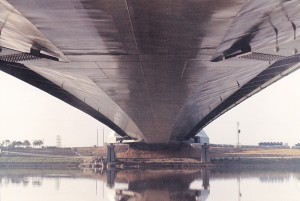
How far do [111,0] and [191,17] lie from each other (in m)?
2.66

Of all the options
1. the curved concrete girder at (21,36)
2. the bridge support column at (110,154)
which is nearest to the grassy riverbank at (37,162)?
the bridge support column at (110,154)

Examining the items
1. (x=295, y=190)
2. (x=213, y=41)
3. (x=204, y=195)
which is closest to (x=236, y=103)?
(x=295, y=190)

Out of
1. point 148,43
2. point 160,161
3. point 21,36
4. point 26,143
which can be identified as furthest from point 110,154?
point 26,143

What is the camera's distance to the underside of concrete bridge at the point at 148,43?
11836mm

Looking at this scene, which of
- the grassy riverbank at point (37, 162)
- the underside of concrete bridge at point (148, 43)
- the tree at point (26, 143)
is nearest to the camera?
the underside of concrete bridge at point (148, 43)

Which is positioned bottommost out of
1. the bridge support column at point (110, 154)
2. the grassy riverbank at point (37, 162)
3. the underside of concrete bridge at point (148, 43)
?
the grassy riverbank at point (37, 162)

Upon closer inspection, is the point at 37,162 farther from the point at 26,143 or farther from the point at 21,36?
the point at 26,143

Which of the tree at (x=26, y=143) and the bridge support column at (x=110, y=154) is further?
the tree at (x=26, y=143)

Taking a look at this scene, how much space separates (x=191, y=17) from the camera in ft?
40.7

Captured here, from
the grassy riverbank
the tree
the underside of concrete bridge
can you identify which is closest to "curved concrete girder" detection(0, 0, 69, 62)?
the underside of concrete bridge

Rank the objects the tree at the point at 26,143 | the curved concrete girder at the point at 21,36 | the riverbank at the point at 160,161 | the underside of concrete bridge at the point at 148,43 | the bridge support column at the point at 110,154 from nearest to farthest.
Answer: the underside of concrete bridge at the point at 148,43
the curved concrete girder at the point at 21,36
the riverbank at the point at 160,161
the bridge support column at the point at 110,154
the tree at the point at 26,143

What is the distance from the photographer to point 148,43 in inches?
616

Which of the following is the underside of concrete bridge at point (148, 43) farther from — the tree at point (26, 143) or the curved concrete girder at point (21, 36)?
the tree at point (26, 143)

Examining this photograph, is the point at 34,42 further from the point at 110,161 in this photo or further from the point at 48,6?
the point at 110,161
